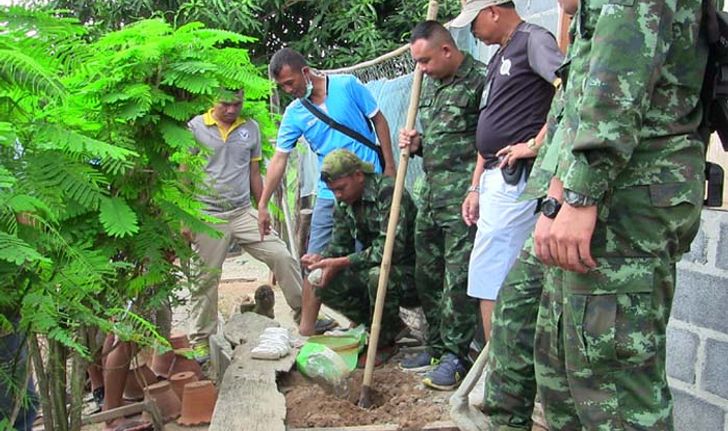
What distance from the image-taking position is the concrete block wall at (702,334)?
9.39 feet

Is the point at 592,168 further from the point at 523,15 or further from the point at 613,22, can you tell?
the point at 523,15

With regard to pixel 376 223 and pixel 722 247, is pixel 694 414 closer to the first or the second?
pixel 722 247

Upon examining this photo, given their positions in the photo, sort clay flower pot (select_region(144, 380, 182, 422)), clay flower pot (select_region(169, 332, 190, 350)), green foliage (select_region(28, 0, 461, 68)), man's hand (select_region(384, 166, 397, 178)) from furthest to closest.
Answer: green foliage (select_region(28, 0, 461, 68)) < man's hand (select_region(384, 166, 397, 178)) < clay flower pot (select_region(169, 332, 190, 350)) < clay flower pot (select_region(144, 380, 182, 422))

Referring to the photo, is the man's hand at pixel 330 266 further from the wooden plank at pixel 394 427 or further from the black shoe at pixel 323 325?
the wooden plank at pixel 394 427

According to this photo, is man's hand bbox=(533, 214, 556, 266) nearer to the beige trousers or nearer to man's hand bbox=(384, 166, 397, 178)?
man's hand bbox=(384, 166, 397, 178)

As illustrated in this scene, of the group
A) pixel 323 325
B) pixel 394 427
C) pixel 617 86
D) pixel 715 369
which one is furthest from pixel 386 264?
pixel 617 86

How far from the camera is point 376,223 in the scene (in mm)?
4789

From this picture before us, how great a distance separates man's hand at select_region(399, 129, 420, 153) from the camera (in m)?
4.29

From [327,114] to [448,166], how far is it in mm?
1468

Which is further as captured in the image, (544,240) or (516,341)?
(516,341)

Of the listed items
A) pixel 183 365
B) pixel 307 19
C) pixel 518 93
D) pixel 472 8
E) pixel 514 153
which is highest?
pixel 307 19

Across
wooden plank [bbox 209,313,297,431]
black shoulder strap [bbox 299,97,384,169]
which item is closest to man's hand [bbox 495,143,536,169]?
wooden plank [bbox 209,313,297,431]

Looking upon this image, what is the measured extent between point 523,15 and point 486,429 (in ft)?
8.36

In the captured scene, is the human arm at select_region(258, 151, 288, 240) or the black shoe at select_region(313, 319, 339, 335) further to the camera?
the human arm at select_region(258, 151, 288, 240)
